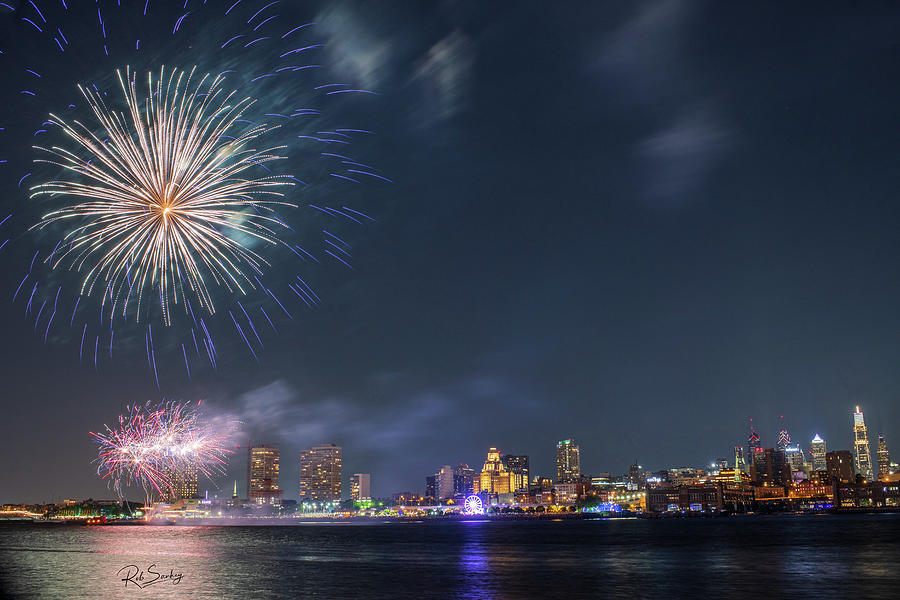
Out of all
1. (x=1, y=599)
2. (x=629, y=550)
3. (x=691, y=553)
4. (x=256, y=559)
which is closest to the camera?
(x=1, y=599)

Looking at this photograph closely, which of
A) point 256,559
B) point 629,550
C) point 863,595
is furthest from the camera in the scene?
point 629,550

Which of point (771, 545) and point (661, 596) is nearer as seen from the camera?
point (661, 596)

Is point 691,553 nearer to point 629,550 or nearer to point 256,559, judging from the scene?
point 629,550

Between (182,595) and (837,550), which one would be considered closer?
(182,595)

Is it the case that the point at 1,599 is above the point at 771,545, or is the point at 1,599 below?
above

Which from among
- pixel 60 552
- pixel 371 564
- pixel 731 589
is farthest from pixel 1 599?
pixel 60 552

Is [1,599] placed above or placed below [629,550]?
above

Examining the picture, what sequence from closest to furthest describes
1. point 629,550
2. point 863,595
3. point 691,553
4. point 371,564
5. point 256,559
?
point 863,595 < point 371,564 < point 256,559 < point 691,553 < point 629,550

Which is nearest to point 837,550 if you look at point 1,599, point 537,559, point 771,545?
point 771,545

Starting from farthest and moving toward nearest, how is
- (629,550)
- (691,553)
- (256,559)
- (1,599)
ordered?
(629,550), (691,553), (256,559), (1,599)

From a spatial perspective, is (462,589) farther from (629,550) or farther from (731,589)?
(629,550)
